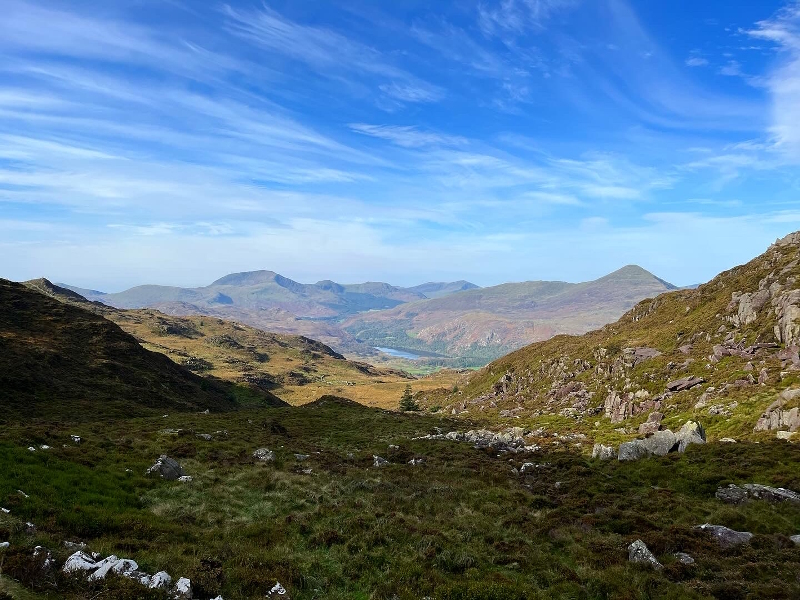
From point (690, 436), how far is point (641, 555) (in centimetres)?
2474

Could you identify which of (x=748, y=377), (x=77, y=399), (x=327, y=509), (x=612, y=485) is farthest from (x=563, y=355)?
(x=77, y=399)

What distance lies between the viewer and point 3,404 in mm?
48906

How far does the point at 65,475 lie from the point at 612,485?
33749 millimetres

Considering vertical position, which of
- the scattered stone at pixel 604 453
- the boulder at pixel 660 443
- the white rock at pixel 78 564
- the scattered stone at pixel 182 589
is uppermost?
the white rock at pixel 78 564

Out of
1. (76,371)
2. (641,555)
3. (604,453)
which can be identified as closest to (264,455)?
(641,555)

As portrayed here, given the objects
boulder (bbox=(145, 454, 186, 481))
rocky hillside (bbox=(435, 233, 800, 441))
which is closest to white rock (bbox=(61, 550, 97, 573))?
boulder (bbox=(145, 454, 186, 481))

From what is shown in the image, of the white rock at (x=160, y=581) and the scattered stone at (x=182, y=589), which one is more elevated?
the white rock at (x=160, y=581)

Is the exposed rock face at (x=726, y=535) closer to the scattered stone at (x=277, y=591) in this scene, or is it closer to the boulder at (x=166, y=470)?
the scattered stone at (x=277, y=591)

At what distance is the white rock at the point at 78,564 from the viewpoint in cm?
1227

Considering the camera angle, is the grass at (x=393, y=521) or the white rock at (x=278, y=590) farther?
the grass at (x=393, y=521)

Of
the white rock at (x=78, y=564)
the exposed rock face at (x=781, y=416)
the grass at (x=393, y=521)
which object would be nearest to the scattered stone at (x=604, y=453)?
the grass at (x=393, y=521)

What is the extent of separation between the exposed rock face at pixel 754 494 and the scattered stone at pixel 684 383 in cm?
3055

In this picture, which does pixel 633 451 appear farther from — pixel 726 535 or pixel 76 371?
pixel 76 371

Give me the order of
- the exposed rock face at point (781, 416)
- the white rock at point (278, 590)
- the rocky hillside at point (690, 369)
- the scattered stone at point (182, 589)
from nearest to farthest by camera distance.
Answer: the scattered stone at point (182, 589), the white rock at point (278, 590), the exposed rock face at point (781, 416), the rocky hillside at point (690, 369)
